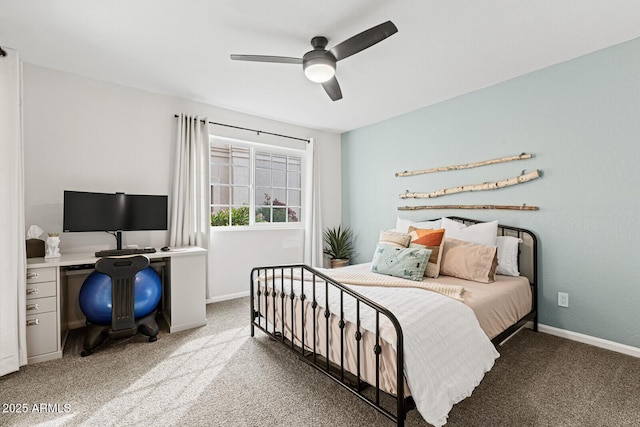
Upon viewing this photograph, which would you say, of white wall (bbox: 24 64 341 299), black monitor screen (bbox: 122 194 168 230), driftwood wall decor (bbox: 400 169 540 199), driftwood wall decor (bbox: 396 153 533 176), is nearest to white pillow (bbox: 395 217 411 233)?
driftwood wall decor (bbox: 400 169 540 199)

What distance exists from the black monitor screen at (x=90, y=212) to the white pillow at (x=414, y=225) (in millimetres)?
3184

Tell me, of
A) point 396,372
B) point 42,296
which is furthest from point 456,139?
point 42,296

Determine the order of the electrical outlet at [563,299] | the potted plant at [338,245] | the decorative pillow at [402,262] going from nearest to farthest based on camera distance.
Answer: the decorative pillow at [402,262]
the electrical outlet at [563,299]
the potted plant at [338,245]

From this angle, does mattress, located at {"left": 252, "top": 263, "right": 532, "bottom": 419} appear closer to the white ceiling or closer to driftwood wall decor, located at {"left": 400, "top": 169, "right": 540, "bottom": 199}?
driftwood wall decor, located at {"left": 400, "top": 169, "right": 540, "bottom": 199}

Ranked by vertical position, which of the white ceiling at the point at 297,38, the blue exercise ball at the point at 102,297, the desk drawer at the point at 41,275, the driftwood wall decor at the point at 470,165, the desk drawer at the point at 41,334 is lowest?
the desk drawer at the point at 41,334

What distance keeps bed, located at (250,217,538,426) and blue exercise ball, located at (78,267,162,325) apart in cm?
101

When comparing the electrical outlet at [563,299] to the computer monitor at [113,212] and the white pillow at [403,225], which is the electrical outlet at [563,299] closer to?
the white pillow at [403,225]

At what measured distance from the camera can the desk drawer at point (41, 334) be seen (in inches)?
95.7

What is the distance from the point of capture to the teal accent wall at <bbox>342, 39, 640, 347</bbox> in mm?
2594

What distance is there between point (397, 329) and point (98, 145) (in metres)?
3.50

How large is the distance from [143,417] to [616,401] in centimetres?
292

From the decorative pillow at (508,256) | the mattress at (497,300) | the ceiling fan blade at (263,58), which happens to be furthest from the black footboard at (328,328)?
the decorative pillow at (508,256)

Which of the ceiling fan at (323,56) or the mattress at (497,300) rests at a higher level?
the ceiling fan at (323,56)

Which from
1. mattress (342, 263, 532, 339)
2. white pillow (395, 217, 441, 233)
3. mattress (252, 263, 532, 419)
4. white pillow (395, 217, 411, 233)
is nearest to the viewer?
mattress (252, 263, 532, 419)
